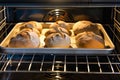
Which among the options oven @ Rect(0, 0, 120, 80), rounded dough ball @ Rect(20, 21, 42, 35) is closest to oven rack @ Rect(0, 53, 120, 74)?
oven @ Rect(0, 0, 120, 80)

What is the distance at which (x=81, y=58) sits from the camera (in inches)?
40.4

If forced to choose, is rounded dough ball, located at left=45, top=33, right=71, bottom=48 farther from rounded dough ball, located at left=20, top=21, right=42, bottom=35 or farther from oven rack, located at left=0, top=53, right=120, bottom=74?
rounded dough ball, located at left=20, top=21, right=42, bottom=35

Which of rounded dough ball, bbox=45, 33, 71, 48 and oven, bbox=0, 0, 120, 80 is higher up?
rounded dough ball, bbox=45, 33, 71, 48

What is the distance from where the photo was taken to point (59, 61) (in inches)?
39.0

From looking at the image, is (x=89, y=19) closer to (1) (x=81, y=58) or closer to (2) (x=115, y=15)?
(2) (x=115, y=15)

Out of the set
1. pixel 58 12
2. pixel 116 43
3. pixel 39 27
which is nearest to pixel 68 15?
pixel 58 12

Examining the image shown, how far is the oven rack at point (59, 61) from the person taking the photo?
38.9 inches

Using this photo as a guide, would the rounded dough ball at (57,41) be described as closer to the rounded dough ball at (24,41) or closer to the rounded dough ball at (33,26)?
the rounded dough ball at (24,41)

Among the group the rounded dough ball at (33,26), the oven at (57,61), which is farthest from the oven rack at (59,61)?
the rounded dough ball at (33,26)

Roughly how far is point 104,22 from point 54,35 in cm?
38

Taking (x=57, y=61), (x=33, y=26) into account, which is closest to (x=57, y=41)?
(x=57, y=61)

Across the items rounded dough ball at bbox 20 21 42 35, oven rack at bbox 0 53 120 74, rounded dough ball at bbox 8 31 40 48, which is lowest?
oven rack at bbox 0 53 120 74

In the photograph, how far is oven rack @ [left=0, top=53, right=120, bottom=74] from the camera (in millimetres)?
988

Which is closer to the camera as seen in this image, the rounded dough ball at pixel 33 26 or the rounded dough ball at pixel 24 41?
the rounded dough ball at pixel 24 41
